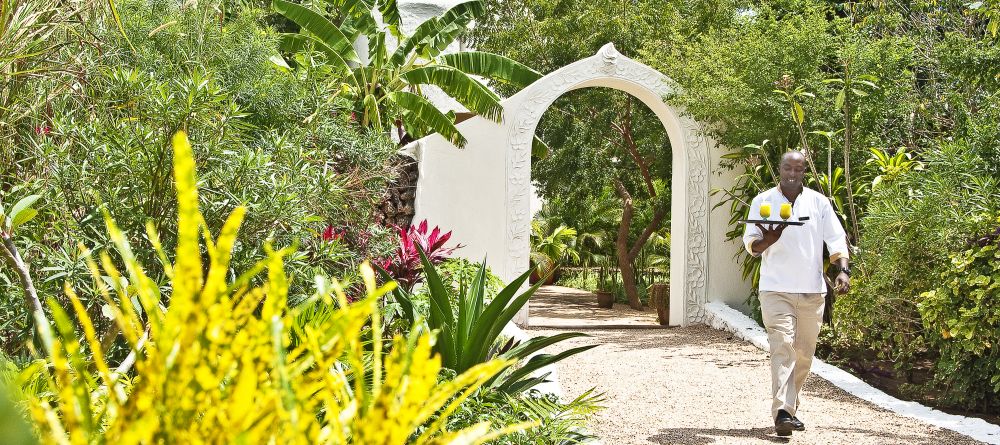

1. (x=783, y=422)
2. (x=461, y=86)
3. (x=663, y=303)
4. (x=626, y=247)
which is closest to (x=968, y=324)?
(x=783, y=422)

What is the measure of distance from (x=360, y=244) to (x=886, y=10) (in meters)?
7.48

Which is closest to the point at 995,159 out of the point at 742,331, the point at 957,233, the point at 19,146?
the point at 957,233

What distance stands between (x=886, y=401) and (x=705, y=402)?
4.22 ft

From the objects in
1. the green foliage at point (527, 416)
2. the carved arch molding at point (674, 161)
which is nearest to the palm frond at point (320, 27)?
the carved arch molding at point (674, 161)

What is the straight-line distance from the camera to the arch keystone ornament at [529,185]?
11.3 m

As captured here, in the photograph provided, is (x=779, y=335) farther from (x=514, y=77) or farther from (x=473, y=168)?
(x=514, y=77)

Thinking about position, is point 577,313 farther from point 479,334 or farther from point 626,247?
point 479,334

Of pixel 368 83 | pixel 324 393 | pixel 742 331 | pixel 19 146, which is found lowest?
pixel 742 331

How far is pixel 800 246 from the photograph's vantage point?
561 centimetres

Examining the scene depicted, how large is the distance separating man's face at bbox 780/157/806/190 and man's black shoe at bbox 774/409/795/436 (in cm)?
138

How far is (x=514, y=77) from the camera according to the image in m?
12.0

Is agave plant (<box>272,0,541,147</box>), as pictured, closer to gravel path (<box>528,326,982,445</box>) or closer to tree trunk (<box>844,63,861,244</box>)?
gravel path (<box>528,326,982,445</box>)

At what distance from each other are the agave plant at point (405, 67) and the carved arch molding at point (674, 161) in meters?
0.44

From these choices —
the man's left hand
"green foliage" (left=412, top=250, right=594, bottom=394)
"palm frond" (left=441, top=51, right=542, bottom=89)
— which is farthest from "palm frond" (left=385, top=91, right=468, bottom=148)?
"green foliage" (left=412, top=250, right=594, bottom=394)
